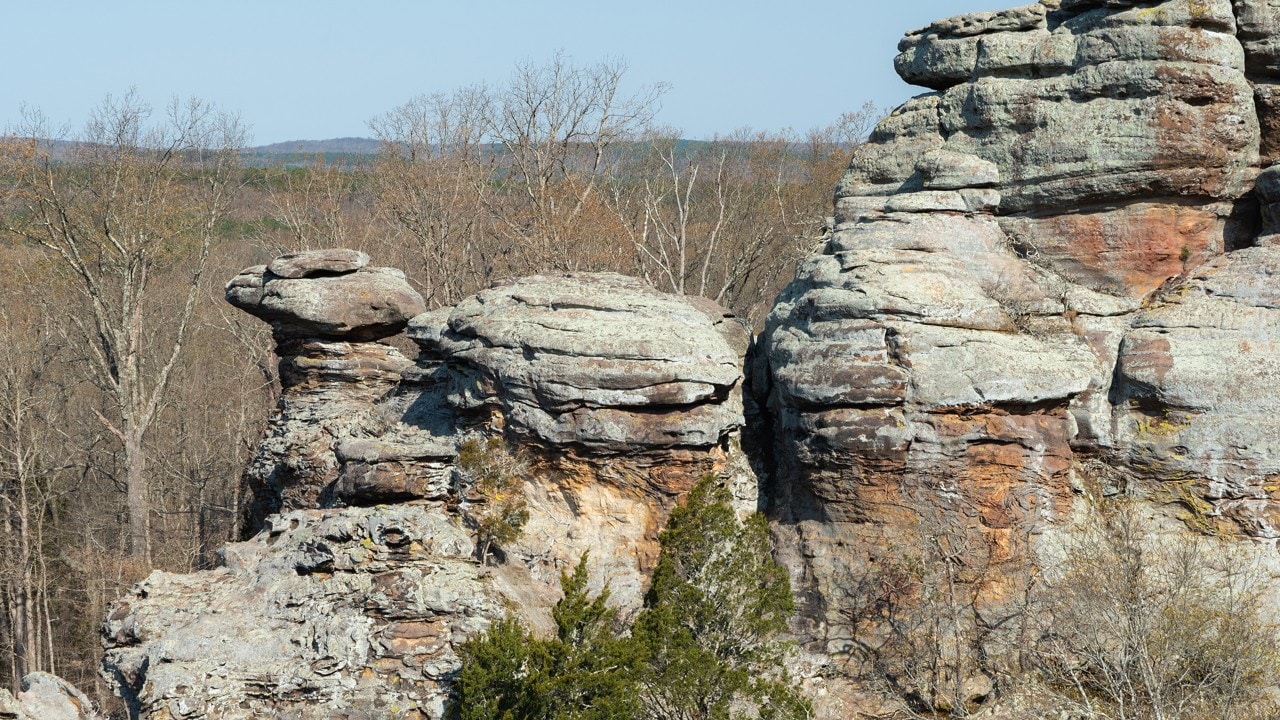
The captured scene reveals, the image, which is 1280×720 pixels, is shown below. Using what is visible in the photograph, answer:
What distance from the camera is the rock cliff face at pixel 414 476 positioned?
14.2 metres

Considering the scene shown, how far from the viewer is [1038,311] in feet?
61.9

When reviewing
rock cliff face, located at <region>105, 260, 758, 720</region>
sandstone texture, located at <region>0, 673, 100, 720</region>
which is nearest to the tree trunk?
rock cliff face, located at <region>105, 260, 758, 720</region>

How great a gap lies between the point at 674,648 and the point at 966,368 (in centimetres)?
626

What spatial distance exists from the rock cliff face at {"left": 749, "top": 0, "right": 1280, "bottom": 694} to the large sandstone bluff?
0.04 m

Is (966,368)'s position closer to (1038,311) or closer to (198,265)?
(1038,311)

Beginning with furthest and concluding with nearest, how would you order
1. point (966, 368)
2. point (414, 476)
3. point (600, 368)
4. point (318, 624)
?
point (414, 476)
point (600, 368)
point (966, 368)
point (318, 624)

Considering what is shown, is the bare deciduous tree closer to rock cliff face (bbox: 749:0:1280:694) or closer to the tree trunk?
the tree trunk

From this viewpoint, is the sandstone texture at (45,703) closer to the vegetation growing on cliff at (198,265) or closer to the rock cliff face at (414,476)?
the rock cliff face at (414,476)

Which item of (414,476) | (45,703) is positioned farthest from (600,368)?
(45,703)

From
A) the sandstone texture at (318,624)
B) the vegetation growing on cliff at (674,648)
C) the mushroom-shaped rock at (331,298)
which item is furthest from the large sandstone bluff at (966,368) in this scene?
the mushroom-shaped rock at (331,298)

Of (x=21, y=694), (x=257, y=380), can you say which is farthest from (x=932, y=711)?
(x=257, y=380)

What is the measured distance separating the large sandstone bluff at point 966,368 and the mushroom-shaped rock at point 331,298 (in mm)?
2618

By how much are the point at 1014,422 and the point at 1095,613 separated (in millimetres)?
2986

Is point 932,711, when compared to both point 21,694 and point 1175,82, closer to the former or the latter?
point 1175,82
